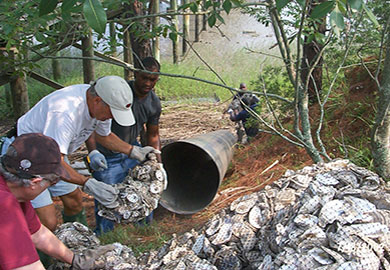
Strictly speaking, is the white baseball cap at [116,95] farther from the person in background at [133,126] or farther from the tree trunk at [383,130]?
the tree trunk at [383,130]

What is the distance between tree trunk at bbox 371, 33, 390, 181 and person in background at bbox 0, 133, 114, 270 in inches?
99.4

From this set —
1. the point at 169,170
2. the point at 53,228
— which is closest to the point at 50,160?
the point at 53,228

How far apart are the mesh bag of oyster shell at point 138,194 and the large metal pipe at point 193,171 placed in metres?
0.98

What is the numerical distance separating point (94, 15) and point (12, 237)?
94 cm

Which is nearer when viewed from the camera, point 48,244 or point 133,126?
point 48,244

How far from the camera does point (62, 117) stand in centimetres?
253

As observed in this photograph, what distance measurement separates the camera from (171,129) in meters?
7.61

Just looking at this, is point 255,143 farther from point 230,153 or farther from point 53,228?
point 53,228

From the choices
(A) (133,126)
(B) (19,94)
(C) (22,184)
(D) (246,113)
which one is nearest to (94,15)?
(C) (22,184)

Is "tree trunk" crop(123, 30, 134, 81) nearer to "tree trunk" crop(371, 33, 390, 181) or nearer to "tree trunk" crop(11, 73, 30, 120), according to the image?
"tree trunk" crop(11, 73, 30, 120)

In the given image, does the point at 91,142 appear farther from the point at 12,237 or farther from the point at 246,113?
the point at 246,113

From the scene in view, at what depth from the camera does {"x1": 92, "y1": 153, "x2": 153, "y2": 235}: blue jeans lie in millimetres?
3664

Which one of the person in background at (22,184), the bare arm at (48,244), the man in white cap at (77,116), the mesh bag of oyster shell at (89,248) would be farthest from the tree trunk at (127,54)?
the person in background at (22,184)

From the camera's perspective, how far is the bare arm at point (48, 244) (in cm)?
208
